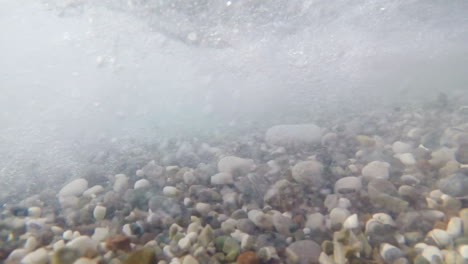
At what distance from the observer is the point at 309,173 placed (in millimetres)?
3400

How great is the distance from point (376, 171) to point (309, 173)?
29.5 inches

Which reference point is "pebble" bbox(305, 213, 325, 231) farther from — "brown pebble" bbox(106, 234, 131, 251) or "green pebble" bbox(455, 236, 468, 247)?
"brown pebble" bbox(106, 234, 131, 251)

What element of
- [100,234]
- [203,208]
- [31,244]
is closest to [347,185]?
[203,208]

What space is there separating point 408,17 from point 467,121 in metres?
13.5

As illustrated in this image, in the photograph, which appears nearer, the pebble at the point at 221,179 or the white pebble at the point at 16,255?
the white pebble at the point at 16,255

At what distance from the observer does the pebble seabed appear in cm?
218

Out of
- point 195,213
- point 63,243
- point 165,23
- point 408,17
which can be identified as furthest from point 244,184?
point 408,17

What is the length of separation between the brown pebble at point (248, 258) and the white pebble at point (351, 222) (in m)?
0.90

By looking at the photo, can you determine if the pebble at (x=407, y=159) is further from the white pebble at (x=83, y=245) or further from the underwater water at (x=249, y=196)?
the white pebble at (x=83, y=245)

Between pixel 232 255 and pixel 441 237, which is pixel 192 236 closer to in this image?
pixel 232 255

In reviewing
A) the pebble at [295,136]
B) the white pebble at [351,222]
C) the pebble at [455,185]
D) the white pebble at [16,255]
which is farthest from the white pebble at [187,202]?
the pebble at [295,136]

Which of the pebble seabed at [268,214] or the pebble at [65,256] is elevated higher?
the pebble at [65,256]

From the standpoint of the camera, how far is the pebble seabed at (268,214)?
2.18m

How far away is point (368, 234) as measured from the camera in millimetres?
2367
